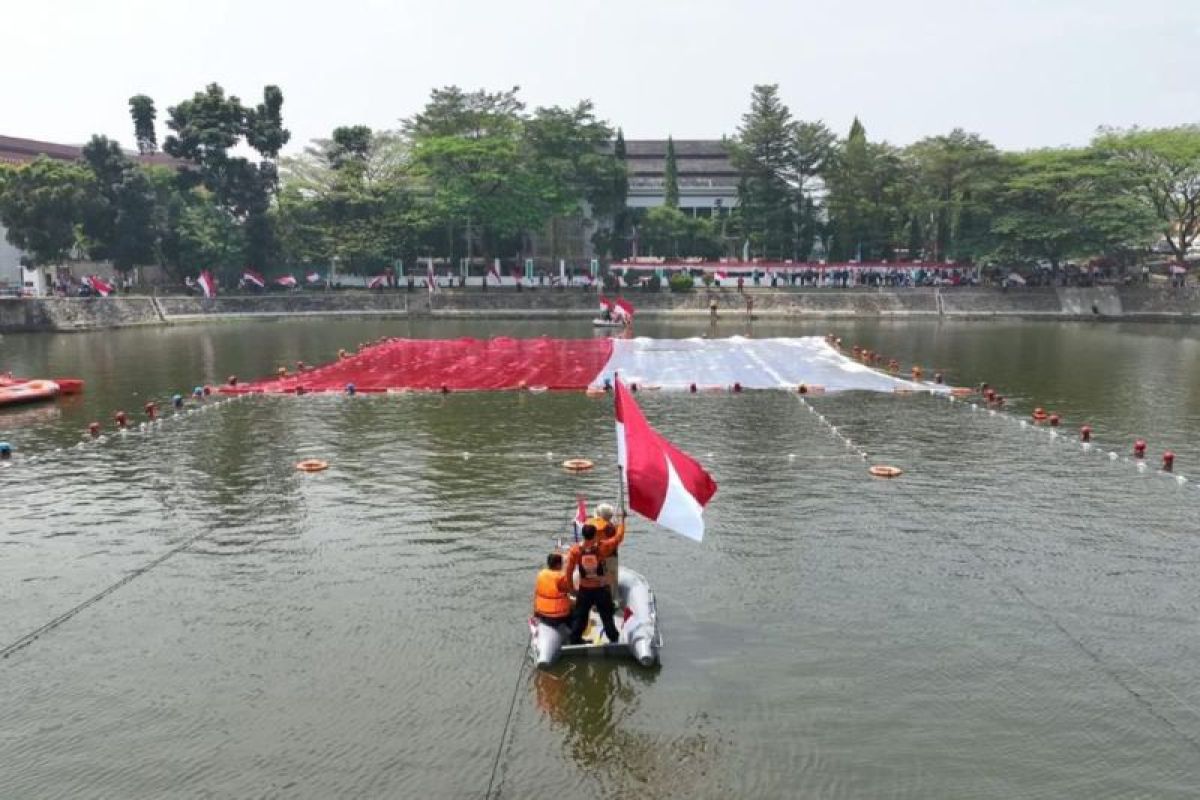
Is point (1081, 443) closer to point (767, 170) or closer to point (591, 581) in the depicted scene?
point (591, 581)

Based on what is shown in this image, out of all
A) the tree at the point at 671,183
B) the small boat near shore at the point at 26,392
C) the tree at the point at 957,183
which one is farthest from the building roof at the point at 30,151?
the tree at the point at 957,183

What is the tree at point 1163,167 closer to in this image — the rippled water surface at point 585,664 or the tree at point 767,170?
the tree at point 767,170

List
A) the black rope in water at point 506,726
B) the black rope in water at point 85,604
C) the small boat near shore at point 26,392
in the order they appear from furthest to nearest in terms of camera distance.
Answer: the small boat near shore at point 26,392, the black rope in water at point 85,604, the black rope in water at point 506,726

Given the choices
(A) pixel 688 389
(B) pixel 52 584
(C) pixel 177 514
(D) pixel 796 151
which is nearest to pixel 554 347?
(A) pixel 688 389

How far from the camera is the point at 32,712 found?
13.9 meters

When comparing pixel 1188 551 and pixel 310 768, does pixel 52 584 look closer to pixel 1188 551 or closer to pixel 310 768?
pixel 310 768

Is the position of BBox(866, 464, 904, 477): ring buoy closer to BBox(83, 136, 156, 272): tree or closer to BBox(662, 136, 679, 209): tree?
BBox(83, 136, 156, 272): tree

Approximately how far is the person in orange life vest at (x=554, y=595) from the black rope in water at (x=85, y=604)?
31.4 ft

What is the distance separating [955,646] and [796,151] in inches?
4055

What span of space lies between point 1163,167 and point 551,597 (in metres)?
97.7

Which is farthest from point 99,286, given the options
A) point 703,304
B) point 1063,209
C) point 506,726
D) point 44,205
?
point 1063,209

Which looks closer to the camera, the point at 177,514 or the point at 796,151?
the point at 177,514

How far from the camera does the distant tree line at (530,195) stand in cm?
9019

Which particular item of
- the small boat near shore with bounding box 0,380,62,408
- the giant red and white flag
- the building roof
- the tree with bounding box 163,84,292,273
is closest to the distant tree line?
the tree with bounding box 163,84,292,273
